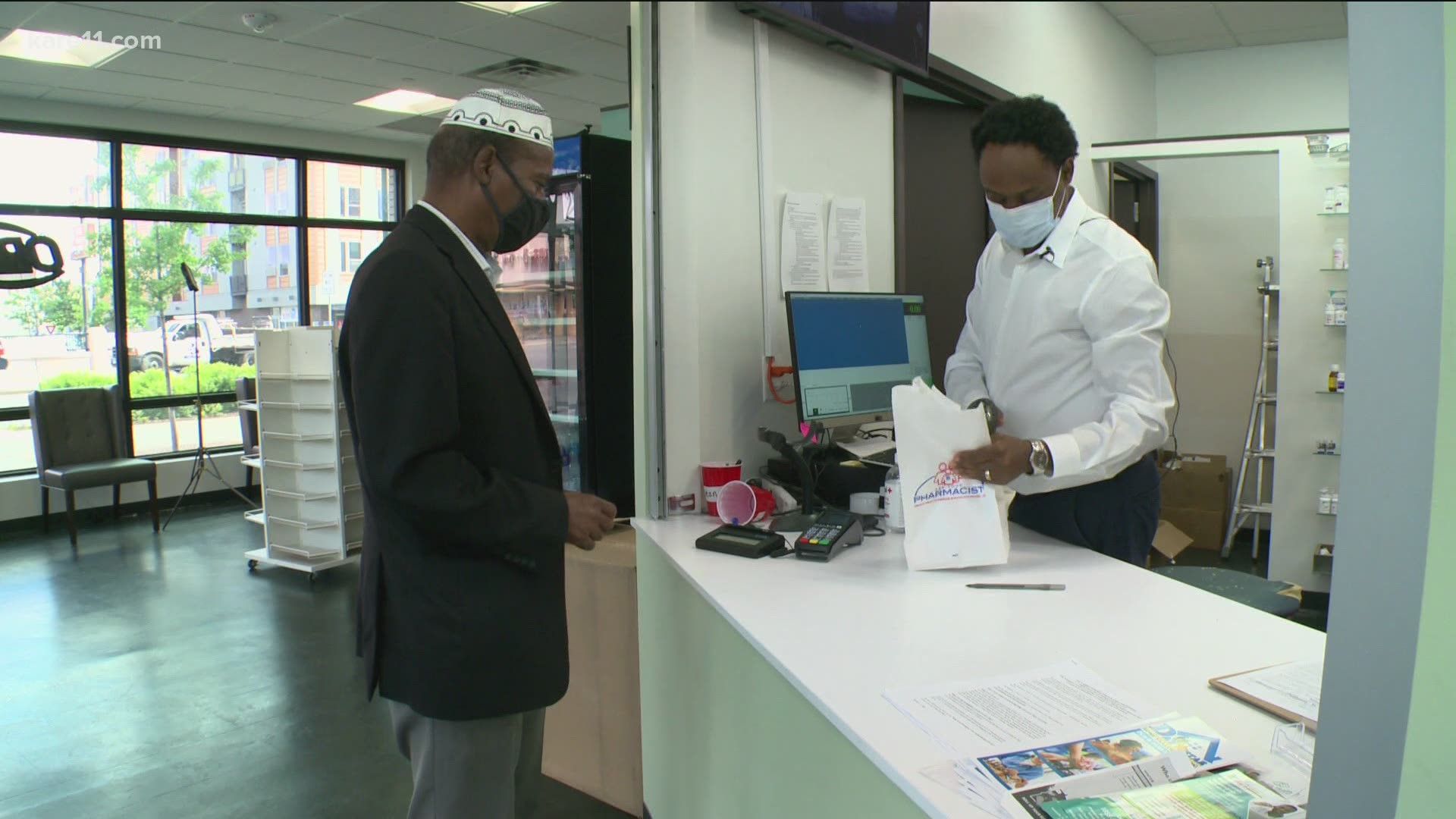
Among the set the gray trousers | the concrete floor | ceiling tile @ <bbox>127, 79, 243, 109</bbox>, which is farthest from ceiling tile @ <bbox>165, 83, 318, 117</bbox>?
the concrete floor

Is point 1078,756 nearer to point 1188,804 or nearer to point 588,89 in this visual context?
point 1188,804

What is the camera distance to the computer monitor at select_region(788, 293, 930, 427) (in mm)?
2178

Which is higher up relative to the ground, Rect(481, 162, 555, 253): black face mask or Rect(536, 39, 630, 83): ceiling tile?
Rect(536, 39, 630, 83): ceiling tile

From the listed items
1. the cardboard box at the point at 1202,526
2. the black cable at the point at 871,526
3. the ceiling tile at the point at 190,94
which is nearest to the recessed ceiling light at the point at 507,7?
the ceiling tile at the point at 190,94

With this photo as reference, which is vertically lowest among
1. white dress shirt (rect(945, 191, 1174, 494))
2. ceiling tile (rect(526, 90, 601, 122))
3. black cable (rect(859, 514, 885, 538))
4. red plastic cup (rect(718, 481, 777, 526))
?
black cable (rect(859, 514, 885, 538))

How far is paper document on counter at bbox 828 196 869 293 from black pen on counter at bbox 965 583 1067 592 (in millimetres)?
1180

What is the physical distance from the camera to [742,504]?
208 cm

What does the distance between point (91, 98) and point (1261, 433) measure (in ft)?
16.0

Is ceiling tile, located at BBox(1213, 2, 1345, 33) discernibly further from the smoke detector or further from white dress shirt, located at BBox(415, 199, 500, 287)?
white dress shirt, located at BBox(415, 199, 500, 287)

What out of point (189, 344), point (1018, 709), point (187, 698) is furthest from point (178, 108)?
point (189, 344)

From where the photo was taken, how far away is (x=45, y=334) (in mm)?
5227

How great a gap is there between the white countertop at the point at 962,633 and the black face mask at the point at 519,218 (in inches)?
26.9

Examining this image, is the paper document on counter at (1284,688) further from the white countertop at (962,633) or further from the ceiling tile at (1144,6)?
the ceiling tile at (1144,6)

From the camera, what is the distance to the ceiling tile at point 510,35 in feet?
2.49
